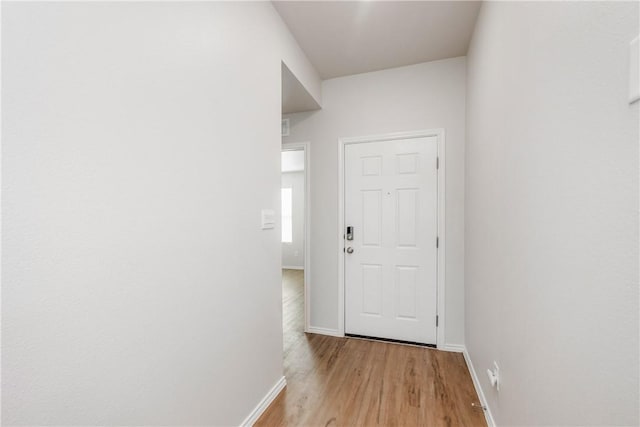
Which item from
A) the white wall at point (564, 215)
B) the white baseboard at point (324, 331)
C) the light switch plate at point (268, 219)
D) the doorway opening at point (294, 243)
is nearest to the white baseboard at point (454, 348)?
the white baseboard at point (324, 331)

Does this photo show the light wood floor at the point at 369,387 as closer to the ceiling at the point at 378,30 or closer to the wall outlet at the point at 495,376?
the wall outlet at the point at 495,376

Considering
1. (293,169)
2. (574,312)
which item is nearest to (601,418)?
(574,312)

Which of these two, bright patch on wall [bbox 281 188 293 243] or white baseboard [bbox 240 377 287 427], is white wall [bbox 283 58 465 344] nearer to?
white baseboard [bbox 240 377 287 427]

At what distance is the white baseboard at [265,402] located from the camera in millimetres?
1690

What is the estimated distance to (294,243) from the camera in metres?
7.18

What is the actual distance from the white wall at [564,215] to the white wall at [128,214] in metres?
1.37

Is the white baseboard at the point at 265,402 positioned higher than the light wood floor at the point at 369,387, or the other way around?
the white baseboard at the point at 265,402

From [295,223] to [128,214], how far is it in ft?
20.3

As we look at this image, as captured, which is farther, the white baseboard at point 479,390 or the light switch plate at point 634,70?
the white baseboard at point 479,390

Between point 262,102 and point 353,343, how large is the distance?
234cm

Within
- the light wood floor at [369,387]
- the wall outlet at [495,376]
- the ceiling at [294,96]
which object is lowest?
the light wood floor at [369,387]

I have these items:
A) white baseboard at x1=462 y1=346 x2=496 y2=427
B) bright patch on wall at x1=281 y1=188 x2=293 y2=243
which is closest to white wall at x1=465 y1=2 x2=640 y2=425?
white baseboard at x1=462 y1=346 x2=496 y2=427

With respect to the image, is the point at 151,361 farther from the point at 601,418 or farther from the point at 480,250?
the point at 480,250

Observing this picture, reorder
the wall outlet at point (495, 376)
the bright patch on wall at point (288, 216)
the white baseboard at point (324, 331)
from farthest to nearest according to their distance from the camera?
the bright patch on wall at point (288, 216) < the white baseboard at point (324, 331) < the wall outlet at point (495, 376)
